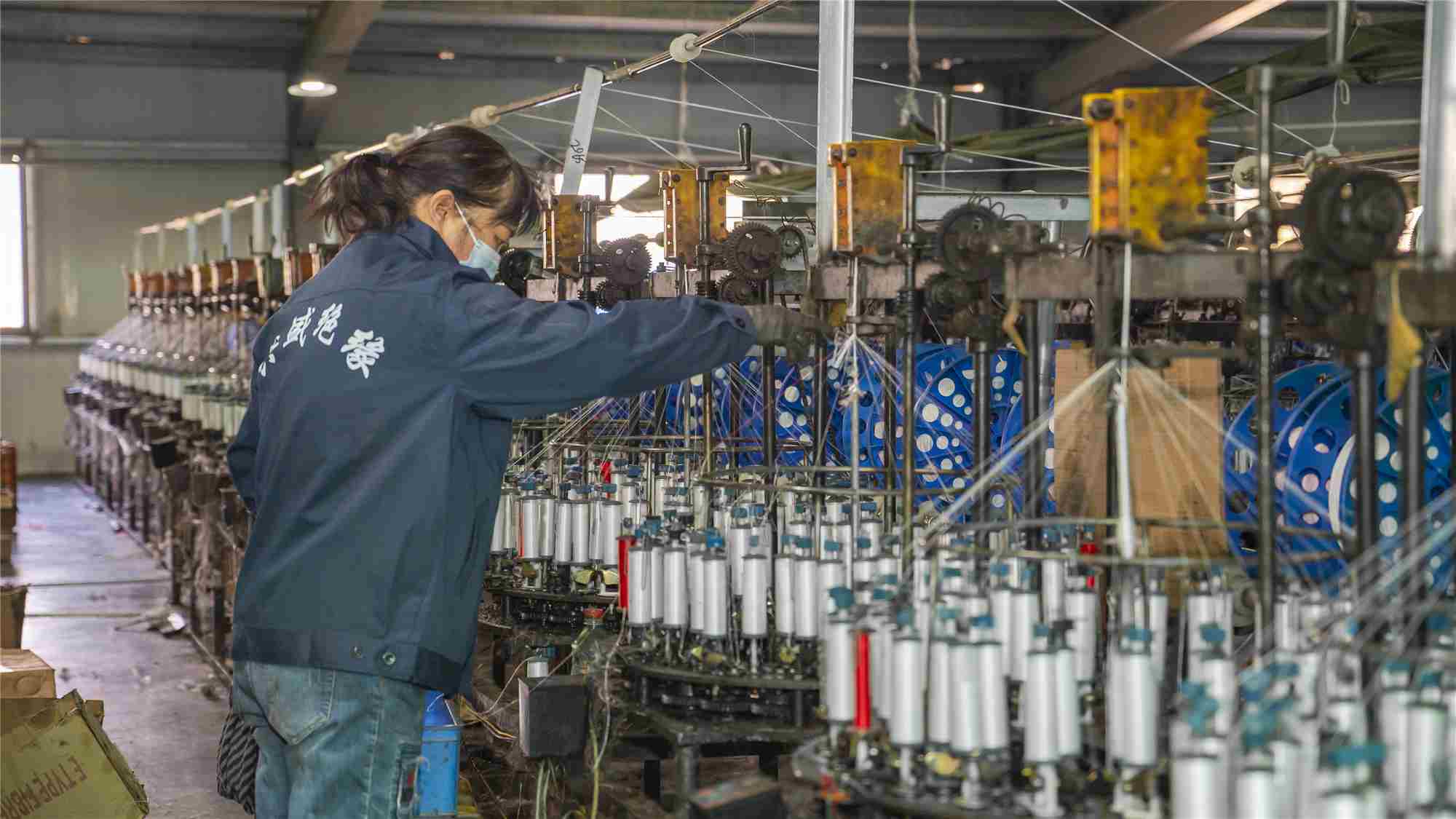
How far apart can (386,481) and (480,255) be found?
575 mm

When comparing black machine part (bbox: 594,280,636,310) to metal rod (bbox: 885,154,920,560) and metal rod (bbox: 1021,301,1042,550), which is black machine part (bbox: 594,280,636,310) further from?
metal rod (bbox: 1021,301,1042,550)

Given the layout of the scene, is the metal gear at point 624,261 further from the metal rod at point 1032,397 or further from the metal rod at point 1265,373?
the metal rod at point 1265,373

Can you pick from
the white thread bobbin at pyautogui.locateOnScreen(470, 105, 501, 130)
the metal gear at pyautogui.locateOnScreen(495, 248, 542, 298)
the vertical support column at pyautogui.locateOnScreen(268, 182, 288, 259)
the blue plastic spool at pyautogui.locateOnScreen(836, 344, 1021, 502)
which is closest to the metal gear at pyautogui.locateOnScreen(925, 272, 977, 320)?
the blue plastic spool at pyautogui.locateOnScreen(836, 344, 1021, 502)

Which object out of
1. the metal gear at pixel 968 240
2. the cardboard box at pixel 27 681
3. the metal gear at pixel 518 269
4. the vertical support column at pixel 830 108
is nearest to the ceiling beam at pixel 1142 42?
the metal gear at pixel 518 269

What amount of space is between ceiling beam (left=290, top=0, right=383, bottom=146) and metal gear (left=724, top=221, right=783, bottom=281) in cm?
798

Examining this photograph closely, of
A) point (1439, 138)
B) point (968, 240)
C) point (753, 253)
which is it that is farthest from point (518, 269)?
point (1439, 138)

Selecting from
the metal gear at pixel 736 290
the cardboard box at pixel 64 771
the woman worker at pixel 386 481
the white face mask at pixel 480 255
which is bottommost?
the cardboard box at pixel 64 771

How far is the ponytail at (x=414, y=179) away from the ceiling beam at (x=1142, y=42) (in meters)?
6.17

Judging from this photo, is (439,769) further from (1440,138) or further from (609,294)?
(1440,138)

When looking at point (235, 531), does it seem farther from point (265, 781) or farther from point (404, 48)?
point (404, 48)

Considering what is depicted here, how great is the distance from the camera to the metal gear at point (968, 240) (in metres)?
2.74

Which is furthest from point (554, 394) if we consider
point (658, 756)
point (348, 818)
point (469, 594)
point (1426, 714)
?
point (1426, 714)

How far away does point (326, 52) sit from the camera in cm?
1233

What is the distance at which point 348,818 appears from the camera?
2.63 m
